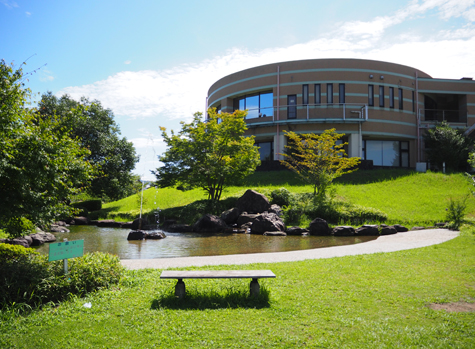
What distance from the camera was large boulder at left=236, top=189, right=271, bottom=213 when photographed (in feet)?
71.6

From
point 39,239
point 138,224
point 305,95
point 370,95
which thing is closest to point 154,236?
point 39,239

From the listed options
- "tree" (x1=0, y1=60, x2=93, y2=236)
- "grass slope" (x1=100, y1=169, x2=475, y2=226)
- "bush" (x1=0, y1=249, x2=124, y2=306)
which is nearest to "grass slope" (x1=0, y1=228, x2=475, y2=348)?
"bush" (x1=0, y1=249, x2=124, y2=306)

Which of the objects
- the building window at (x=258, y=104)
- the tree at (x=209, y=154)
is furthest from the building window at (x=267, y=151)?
the tree at (x=209, y=154)

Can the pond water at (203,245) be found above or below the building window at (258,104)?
below

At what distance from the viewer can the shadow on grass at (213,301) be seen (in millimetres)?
5617

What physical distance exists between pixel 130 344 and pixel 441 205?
2297 cm

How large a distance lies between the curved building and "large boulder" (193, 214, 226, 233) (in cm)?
1616

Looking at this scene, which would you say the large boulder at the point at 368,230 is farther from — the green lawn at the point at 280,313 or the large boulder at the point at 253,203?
the green lawn at the point at 280,313

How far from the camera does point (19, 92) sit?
5.97 metres

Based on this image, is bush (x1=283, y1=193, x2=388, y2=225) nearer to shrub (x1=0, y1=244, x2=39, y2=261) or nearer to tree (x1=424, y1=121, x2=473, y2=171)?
shrub (x1=0, y1=244, x2=39, y2=261)

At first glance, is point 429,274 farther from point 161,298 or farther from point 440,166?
point 440,166

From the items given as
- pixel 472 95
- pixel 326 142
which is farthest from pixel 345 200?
pixel 472 95

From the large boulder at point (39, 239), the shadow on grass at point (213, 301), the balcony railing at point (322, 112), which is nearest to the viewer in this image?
the shadow on grass at point (213, 301)

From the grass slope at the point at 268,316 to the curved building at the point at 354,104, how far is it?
28.0 meters
